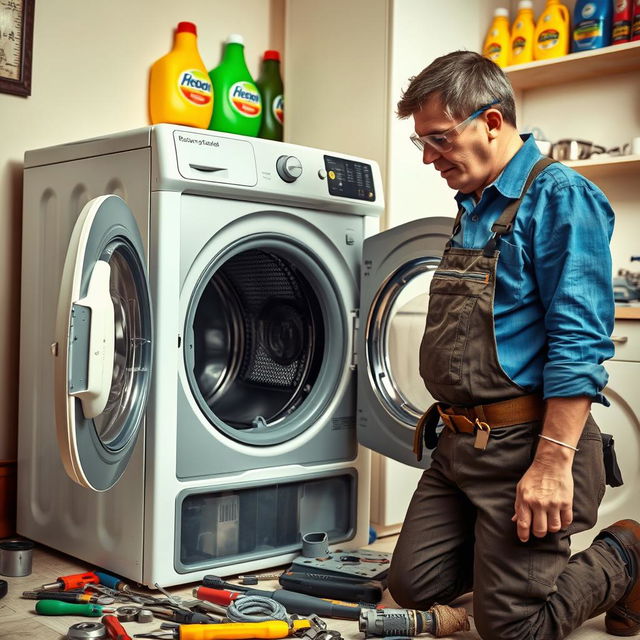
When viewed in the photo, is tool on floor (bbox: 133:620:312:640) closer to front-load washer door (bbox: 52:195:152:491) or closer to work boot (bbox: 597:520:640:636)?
front-load washer door (bbox: 52:195:152:491)

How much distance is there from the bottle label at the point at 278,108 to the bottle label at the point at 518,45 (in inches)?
35.4

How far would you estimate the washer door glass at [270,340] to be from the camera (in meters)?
2.45

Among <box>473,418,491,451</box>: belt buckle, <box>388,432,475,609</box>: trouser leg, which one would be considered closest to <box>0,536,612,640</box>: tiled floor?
<box>388,432,475,609</box>: trouser leg

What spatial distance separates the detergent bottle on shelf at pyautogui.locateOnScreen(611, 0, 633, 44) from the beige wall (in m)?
1.41

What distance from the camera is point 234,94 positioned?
3014mm

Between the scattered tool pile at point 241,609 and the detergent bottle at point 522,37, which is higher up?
the detergent bottle at point 522,37

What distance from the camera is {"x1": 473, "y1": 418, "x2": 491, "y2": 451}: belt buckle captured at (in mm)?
1803

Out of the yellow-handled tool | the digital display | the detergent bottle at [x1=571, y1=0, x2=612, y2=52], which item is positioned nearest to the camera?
the yellow-handled tool

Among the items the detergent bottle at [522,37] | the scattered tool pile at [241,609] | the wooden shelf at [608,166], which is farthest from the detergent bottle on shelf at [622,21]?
the scattered tool pile at [241,609]

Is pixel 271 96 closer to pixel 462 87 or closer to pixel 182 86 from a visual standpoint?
pixel 182 86

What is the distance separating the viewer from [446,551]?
77.7 inches

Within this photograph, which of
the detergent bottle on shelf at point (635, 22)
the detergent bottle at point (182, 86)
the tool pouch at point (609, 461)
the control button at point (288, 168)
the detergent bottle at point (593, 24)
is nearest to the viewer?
the tool pouch at point (609, 461)

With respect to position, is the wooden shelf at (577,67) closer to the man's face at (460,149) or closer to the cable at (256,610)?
the man's face at (460,149)

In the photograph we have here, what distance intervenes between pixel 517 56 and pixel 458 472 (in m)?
1.96
